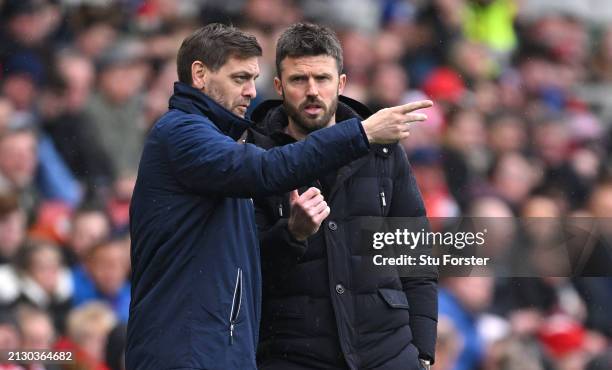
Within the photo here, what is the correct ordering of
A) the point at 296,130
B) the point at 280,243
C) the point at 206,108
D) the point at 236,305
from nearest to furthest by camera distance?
the point at 236,305 < the point at 206,108 < the point at 280,243 < the point at 296,130

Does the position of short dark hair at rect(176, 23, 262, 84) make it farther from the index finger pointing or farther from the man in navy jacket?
the index finger pointing

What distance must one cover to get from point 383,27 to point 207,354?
517 cm

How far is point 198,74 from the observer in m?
4.02

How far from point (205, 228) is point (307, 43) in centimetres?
86

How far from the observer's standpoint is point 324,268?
4262mm

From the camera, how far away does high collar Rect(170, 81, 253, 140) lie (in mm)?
3959

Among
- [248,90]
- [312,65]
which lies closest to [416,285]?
[312,65]

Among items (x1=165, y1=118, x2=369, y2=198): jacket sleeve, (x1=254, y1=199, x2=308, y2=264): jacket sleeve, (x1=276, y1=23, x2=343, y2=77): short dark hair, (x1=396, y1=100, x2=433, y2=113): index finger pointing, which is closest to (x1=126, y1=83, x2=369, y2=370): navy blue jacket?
(x1=165, y1=118, x2=369, y2=198): jacket sleeve

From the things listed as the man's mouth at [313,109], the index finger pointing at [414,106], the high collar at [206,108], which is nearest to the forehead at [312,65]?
the man's mouth at [313,109]

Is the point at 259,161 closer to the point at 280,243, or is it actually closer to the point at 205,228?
the point at 205,228

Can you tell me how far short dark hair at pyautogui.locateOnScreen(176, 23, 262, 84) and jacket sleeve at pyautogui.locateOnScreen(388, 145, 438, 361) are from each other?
711 millimetres

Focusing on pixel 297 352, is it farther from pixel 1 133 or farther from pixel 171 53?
pixel 171 53

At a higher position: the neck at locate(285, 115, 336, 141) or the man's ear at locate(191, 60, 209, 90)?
the man's ear at locate(191, 60, 209, 90)

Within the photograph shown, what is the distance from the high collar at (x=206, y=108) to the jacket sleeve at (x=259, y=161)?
0.45ft
